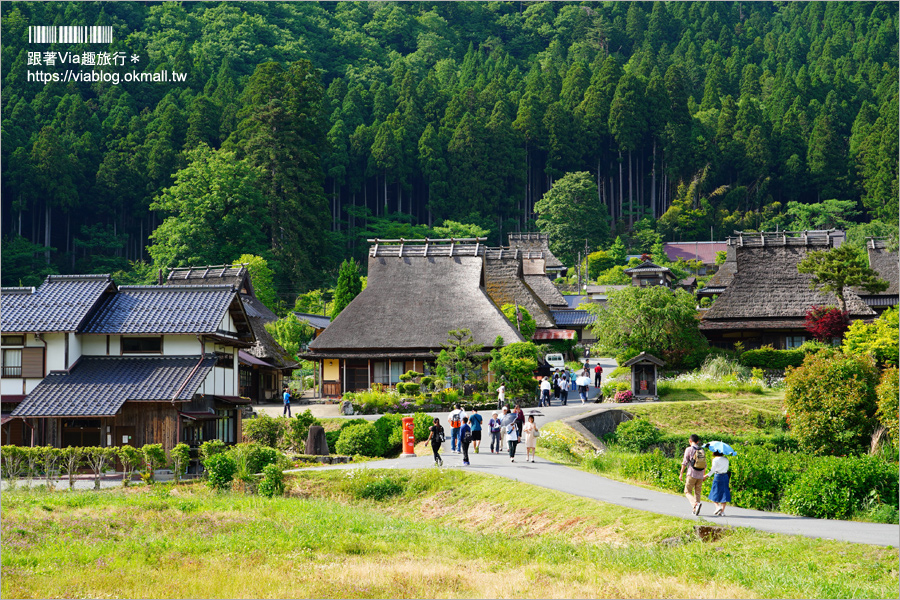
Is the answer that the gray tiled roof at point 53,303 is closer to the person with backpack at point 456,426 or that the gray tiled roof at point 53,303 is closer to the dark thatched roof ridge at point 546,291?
the person with backpack at point 456,426

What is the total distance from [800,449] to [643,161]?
294 ft

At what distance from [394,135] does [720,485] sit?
83.2 meters

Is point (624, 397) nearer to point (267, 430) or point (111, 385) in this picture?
point (267, 430)

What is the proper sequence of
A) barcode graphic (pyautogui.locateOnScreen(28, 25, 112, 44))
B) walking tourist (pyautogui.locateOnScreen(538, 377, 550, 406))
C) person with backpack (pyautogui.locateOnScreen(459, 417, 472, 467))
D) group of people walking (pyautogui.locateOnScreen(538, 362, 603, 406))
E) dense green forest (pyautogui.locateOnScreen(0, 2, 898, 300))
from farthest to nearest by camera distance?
barcode graphic (pyautogui.locateOnScreen(28, 25, 112, 44)) < dense green forest (pyautogui.locateOnScreen(0, 2, 898, 300)) < group of people walking (pyautogui.locateOnScreen(538, 362, 603, 406)) < walking tourist (pyautogui.locateOnScreen(538, 377, 550, 406)) < person with backpack (pyautogui.locateOnScreen(459, 417, 472, 467))

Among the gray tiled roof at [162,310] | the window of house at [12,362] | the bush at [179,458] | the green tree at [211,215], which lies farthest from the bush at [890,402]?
the green tree at [211,215]

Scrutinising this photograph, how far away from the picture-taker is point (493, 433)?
25438mm

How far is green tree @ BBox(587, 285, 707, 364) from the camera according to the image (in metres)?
40.4

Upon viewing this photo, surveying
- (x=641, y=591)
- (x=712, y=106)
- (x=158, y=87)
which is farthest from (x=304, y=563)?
(x=712, y=106)

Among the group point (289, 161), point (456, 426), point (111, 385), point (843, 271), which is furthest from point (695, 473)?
point (289, 161)

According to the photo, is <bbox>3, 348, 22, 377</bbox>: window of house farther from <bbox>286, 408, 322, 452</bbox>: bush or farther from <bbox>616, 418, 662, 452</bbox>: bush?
<bbox>616, 418, 662, 452</bbox>: bush

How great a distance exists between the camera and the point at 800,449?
25.5 metres

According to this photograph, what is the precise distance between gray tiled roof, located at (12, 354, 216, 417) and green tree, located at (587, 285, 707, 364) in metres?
19.7

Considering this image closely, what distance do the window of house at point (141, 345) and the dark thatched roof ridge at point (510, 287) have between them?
25762 mm

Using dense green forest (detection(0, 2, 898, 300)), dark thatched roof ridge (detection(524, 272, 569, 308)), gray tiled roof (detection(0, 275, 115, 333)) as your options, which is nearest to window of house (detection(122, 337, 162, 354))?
gray tiled roof (detection(0, 275, 115, 333))
